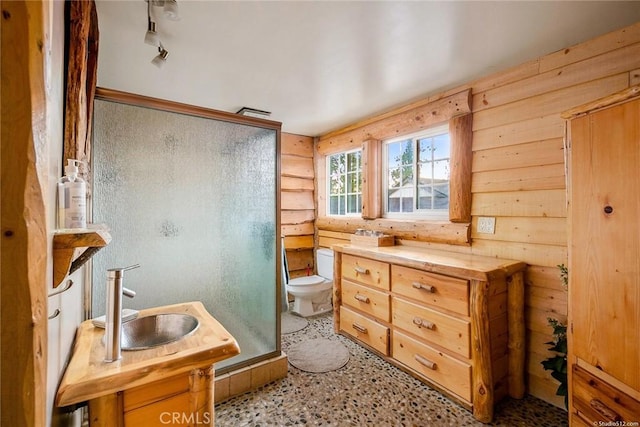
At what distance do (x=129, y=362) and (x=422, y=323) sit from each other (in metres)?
1.77

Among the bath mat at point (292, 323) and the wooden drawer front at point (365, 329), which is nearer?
the wooden drawer front at point (365, 329)

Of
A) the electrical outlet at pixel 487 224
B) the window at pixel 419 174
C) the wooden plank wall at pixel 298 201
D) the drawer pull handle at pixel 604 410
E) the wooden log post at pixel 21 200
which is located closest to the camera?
the wooden log post at pixel 21 200

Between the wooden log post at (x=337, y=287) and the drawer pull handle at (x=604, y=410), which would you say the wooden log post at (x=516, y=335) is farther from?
the wooden log post at (x=337, y=287)

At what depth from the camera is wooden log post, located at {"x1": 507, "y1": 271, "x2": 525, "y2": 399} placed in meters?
1.93

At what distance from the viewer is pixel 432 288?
203 cm

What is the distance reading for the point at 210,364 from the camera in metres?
1.16

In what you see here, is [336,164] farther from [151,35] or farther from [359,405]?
[359,405]

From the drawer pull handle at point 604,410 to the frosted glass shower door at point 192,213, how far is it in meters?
1.75

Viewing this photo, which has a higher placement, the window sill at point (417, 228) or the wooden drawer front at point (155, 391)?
the window sill at point (417, 228)

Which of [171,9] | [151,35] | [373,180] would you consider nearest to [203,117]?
[151,35]

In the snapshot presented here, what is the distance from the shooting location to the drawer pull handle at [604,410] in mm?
1152

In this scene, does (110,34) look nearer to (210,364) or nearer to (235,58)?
(235,58)

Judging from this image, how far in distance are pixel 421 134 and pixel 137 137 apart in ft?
7.74

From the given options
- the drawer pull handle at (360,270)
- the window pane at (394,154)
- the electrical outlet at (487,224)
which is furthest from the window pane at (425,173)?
the drawer pull handle at (360,270)
